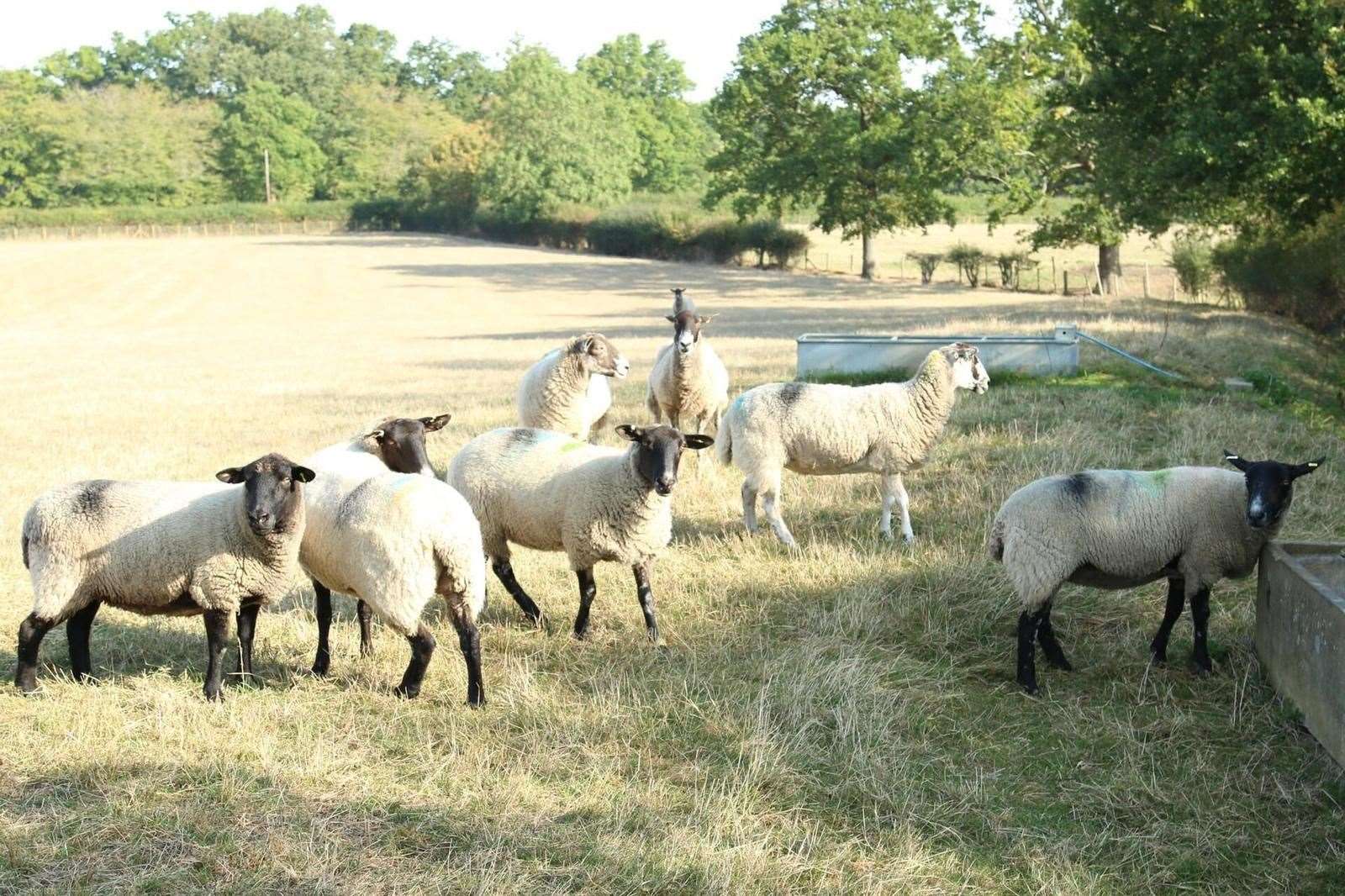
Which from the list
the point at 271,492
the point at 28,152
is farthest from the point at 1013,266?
the point at 28,152

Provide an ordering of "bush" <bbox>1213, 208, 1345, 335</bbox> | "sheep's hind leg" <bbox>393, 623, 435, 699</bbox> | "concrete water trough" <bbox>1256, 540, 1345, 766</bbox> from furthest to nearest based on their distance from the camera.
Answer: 1. "bush" <bbox>1213, 208, 1345, 335</bbox>
2. "sheep's hind leg" <bbox>393, 623, 435, 699</bbox>
3. "concrete water trough" <bbox>1256, 540, 1345, 766</bbox>

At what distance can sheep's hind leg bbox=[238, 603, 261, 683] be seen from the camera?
7.43 meters

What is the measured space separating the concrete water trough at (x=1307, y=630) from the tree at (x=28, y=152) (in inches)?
4613

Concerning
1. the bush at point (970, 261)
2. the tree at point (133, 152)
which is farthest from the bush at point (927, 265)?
the tree at point (133, 152)

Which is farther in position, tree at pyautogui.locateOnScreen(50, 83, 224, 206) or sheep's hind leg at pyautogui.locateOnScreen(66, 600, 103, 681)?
tree at pyautogui.locateOnScreen(50, 83, 224, 206)

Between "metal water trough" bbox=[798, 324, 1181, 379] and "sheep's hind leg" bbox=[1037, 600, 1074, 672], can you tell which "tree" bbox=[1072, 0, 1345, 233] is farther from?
A: "sheep's hind leg" bbox=[1037, 600, 1074, 672]

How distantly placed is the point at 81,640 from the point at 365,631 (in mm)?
1612

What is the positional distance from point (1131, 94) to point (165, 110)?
111975 mm

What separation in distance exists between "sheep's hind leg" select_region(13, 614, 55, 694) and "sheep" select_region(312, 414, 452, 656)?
154cm

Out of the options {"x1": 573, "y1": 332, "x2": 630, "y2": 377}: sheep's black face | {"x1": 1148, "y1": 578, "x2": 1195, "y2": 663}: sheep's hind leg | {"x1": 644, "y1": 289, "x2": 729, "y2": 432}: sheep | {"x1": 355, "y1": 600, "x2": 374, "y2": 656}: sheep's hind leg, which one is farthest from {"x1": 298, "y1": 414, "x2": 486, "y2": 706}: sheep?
{"x1": 644, "y1": 289, "x2": 729, "y2": 432}: sheep

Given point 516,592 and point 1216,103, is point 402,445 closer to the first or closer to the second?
point 516,592

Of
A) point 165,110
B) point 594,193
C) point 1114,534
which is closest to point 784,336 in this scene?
point 1114,534

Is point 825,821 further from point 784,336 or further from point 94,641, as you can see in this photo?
Result: point 784,336

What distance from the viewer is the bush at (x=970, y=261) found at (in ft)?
172
